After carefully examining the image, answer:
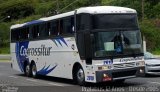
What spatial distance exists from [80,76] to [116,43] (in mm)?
2262

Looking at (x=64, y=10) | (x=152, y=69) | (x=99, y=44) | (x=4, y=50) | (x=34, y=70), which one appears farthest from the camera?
(x=4, y=50)

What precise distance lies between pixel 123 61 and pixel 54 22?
5088 millimetres

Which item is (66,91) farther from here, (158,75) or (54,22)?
(158,75)

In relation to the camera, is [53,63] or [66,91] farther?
[53,63]

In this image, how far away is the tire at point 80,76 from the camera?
1844cm

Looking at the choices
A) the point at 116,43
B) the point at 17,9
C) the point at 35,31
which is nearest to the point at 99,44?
the point at 116,43

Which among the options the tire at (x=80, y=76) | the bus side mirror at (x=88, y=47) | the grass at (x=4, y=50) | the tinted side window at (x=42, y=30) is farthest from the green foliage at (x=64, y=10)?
the bus side mirror at (x=88, y=47)

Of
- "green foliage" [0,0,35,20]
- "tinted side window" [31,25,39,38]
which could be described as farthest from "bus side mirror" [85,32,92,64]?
"green foliage" [0,0,35,20]

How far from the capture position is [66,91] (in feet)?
55.6

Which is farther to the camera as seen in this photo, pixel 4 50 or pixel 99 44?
pixel 4 50

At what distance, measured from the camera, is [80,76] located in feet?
61.4

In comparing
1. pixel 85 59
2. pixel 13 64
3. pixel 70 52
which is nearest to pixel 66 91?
pixel 85 59

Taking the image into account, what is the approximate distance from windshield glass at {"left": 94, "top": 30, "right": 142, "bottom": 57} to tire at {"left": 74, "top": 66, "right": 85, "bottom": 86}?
148cm

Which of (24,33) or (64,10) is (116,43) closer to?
(24,33)
